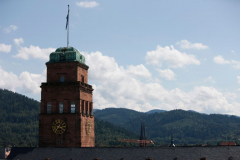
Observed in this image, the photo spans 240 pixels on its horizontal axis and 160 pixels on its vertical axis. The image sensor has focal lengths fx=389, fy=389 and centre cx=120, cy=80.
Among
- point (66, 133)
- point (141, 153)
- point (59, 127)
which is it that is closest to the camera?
point (141, 153)

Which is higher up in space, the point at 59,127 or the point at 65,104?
the point at 65,104

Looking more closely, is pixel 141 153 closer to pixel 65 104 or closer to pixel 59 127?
pixel 59 127

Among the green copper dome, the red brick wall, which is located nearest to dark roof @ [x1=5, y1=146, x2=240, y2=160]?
the red brick wall

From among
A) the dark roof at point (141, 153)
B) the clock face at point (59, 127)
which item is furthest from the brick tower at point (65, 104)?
the dark roof at point (141, 153)

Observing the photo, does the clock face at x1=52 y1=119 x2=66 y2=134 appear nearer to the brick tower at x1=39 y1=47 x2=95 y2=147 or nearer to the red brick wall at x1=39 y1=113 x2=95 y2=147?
the brick tower at x1=39 y1=47 x2=95 y2=147

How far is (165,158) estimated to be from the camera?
235 feet

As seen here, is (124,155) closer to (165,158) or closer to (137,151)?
(137,151)

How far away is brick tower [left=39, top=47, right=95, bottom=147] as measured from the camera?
83000 millimetres

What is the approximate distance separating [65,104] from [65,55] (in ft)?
36.4

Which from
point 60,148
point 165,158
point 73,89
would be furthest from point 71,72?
point 165,158

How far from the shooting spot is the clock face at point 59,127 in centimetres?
8324

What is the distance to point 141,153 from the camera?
73.0 metres

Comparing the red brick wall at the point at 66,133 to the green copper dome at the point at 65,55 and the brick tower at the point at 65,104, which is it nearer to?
the brick tower at the point at 65,104

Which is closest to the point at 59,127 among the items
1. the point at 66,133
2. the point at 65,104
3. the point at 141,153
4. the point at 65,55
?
the point at 66,133
